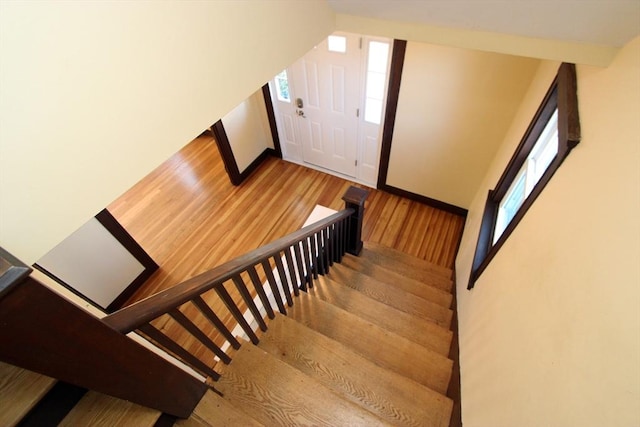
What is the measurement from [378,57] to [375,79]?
0.20 metres

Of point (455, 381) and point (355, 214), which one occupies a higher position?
point (355, 214)

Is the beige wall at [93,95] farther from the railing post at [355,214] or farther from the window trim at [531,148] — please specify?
the railing post at [355,214]

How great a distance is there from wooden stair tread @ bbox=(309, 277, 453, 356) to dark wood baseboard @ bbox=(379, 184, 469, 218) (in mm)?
1516

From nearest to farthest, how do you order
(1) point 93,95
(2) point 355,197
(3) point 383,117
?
(1) point 93,95 → (2) point 355,197 → (3) point 383,117

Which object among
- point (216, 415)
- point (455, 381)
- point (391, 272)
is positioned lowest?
point (391, 272)

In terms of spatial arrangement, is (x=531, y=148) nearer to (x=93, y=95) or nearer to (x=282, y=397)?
(x=282, y=397)

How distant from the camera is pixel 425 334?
1882mm

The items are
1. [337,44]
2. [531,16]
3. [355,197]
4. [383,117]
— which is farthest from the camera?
[383,117]

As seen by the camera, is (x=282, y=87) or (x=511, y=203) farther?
(x=282, y=87)

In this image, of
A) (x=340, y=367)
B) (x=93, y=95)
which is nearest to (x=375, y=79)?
(x=340, y=367)

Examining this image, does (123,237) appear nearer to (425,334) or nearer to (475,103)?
(425,334)

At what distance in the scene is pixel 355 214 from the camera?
2.23m

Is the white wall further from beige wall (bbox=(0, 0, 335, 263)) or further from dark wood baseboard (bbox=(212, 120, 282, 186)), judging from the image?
beige wall (bbox=(0, 0, 335, 263))

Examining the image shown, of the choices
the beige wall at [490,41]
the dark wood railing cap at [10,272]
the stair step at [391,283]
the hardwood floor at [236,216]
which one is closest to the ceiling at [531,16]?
the beige wall at [490,41]
